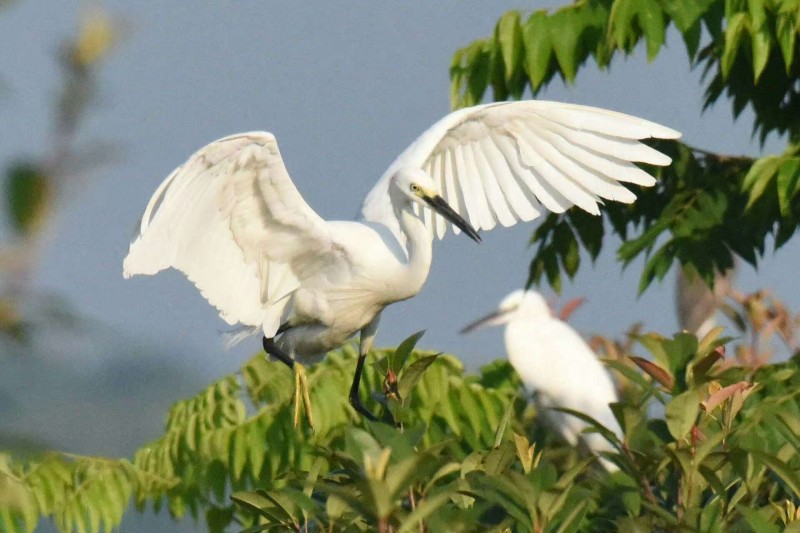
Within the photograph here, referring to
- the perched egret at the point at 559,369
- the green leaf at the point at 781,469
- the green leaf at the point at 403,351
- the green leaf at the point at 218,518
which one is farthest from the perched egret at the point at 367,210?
the perched egret at the point at 559,369

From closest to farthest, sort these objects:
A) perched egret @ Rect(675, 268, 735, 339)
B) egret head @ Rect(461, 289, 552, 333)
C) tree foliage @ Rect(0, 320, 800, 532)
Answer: tree foliage @ Rect(0, 320, 800, 532)
perched egret @ Rect(675, 268, 735, 339)
egret head @ Rect(461, 289, 552, 333)

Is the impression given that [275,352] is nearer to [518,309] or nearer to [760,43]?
[760,43]

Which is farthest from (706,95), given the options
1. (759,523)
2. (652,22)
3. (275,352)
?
(759,523)

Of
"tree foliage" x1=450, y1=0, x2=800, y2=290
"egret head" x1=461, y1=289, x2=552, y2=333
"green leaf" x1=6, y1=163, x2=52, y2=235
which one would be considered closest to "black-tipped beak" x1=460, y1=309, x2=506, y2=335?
"egret head" x1=461, y1=289, x2=552, y2=333

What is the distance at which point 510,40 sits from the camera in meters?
5.37

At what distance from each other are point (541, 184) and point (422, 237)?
0.53 m

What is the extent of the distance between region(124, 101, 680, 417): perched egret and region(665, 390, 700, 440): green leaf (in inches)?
67.3

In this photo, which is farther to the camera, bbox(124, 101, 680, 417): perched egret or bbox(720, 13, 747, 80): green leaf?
bbox(720, 13, 747, 80): green leaf

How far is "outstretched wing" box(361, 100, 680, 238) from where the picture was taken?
411 cm

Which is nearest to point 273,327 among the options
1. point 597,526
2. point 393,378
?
point 393,378

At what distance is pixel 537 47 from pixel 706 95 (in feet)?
3.65

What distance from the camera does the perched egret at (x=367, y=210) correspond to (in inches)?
142

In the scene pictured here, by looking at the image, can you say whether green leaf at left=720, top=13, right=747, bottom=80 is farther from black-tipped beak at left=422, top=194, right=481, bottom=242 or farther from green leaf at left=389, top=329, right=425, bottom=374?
green leaf at left=389, top=329, right=425, bottom=374

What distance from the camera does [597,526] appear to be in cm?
234
